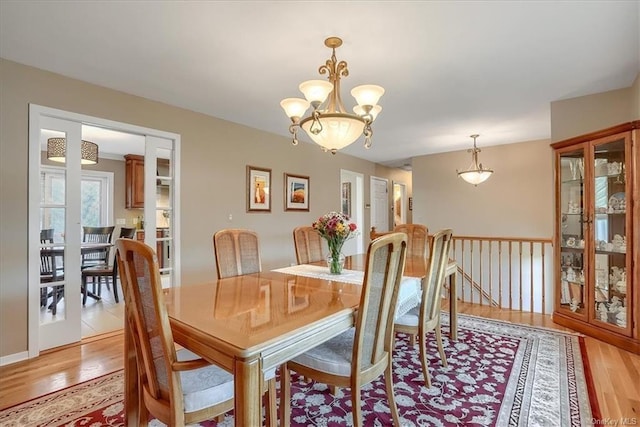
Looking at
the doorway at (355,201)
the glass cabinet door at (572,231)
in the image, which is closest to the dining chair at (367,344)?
the glass cabinet door at (572,231)

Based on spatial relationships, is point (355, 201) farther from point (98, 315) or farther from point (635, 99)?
point (98, 315)

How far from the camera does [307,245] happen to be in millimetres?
3070

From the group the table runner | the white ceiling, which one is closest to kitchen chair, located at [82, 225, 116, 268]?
the white ceiling

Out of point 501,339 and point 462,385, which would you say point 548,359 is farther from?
point 462,385

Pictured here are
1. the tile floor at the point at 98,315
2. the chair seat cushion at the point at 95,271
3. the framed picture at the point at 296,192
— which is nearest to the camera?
the tile floor at the point at 98,315

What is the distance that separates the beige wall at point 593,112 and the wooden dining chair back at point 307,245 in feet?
9.30

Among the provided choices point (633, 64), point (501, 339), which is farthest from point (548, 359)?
point (633, 64)

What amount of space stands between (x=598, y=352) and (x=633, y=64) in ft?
7.75

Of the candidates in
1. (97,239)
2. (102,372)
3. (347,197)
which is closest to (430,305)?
(102,372)

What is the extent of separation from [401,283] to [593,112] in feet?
10.00

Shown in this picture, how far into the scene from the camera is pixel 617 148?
9.21 feet

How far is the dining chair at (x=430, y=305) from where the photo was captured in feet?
6.95

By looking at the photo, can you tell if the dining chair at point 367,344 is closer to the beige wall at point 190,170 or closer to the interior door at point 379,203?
the beige wall at point 190,170

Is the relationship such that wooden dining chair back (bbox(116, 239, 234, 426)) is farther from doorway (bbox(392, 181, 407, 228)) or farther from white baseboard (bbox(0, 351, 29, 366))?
doorway (bbox(392, 181, 407, 228))
